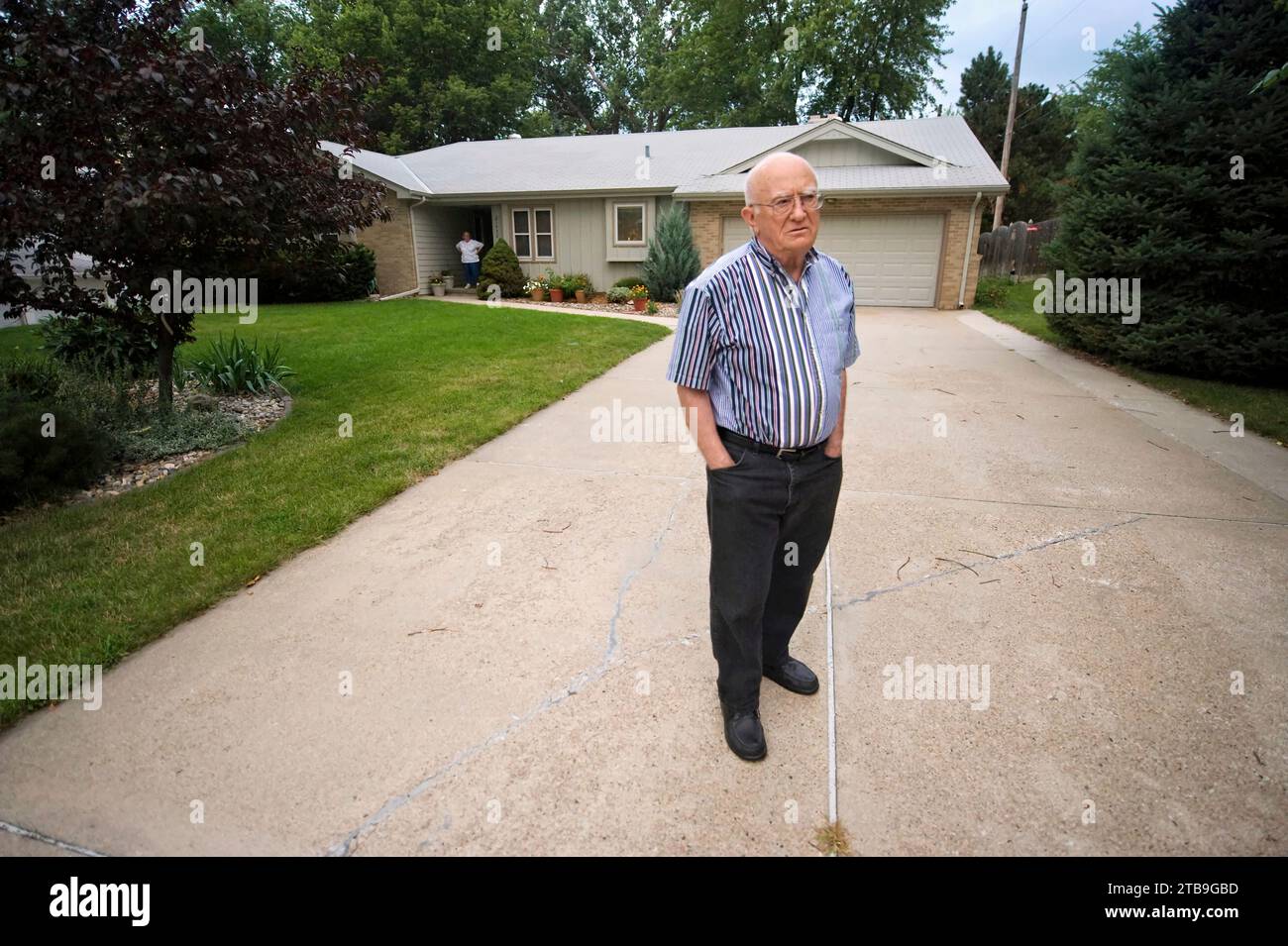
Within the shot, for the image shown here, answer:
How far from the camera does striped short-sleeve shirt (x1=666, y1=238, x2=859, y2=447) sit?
6.70 feet

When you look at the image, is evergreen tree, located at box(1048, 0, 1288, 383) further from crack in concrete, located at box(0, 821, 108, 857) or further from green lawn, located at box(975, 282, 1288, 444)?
crack in concrete, located at box(0, 821, 108, 857)

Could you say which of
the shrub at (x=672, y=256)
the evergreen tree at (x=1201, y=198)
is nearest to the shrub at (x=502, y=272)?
the shrub at (x=672, y=256)

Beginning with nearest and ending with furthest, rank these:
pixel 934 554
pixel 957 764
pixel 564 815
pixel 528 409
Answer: pixel 564 815 < pixel 957 764 < pixel 934 554 < pixel 528 409

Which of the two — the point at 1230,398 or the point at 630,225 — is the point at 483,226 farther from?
the point at 1230,398

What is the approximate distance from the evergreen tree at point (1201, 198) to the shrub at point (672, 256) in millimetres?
8217

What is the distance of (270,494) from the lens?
4.45 m

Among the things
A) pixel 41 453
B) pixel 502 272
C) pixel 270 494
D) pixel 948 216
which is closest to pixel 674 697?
pixel 270 494

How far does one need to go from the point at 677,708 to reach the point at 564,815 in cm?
62

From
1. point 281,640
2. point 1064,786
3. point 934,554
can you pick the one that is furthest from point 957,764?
point 281,640

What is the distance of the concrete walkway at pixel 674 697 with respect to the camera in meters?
2.02

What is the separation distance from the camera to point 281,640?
2930 mm

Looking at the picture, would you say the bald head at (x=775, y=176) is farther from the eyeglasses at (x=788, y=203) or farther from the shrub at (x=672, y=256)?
the shrub at (x=672, y=256)

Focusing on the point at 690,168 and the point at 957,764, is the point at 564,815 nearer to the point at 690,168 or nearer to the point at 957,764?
the point at 957,764

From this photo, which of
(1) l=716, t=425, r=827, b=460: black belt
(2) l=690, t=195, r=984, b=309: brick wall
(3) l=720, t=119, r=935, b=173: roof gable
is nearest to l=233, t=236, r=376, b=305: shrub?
(2) l=690, t=195, r=984, b=309: brick wall
